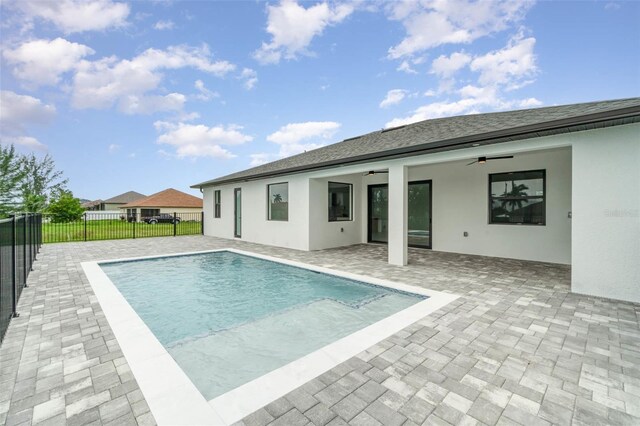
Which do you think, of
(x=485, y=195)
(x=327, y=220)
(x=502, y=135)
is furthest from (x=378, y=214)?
(x=502, y=135)

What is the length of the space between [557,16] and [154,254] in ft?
46.9

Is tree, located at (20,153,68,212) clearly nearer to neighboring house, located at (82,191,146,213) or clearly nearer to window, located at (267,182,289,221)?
neighboring house, located at (82,191,146,213)

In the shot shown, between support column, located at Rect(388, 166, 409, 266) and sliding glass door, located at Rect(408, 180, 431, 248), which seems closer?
support column, located at Rect(388, 166, 409, 266)

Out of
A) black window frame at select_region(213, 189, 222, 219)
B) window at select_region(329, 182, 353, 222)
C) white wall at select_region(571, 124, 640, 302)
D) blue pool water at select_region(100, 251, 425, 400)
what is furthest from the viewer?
black window frame at select_region(213, 189, 222, 219)

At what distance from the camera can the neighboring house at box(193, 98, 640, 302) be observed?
452 cm

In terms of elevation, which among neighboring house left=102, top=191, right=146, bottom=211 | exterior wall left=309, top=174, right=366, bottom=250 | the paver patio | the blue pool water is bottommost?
the blue pool water

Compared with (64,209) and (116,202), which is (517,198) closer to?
(64,209)

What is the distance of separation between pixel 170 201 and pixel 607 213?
41.2m

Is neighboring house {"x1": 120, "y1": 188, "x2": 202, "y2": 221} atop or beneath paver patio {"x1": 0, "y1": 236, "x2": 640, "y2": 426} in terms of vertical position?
atop

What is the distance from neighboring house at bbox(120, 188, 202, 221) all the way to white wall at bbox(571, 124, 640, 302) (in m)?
35.5

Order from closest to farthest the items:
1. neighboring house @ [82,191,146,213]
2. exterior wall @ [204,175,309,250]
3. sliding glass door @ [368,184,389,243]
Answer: exterior wall @ [204,175,309,250]
sliding glass door @ [368,184,389,243]
neighboring house @ [82,191,146,213]

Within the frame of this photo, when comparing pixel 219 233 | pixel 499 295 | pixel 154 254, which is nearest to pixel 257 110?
pixel 219 233

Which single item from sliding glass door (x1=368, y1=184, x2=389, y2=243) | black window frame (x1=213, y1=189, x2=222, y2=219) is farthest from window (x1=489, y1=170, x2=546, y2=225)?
black window frame (x1=213, y1=189, x2=222, y2=219)

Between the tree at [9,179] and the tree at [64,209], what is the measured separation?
8.11 meters
